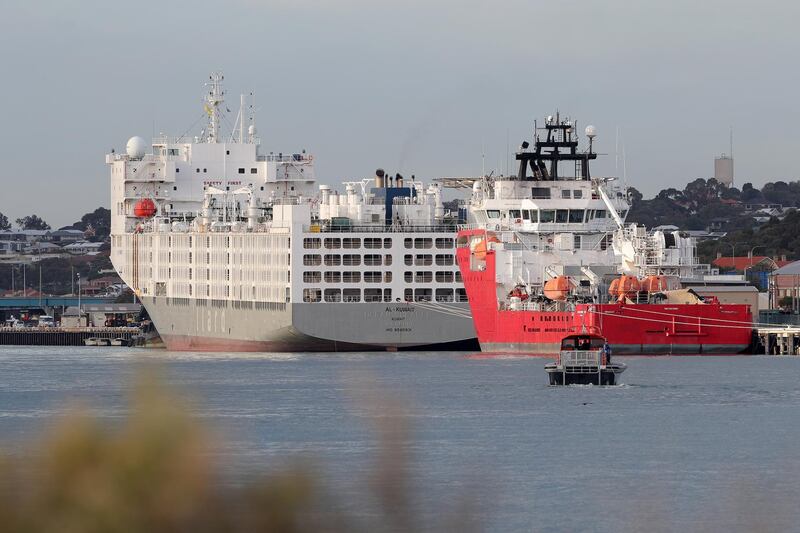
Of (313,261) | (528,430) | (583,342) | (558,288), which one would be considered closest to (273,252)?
(313,261)

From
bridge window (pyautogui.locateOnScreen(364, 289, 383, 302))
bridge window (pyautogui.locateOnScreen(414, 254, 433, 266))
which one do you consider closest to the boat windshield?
bridge window (pyautogui.locateOnScreen(364, 289, 383, 302))

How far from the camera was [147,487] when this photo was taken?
6898mm

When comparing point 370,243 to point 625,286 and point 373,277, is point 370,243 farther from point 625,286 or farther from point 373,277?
point 625,286

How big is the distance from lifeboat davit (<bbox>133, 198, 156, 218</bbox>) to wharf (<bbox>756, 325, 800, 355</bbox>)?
→ 37.3m

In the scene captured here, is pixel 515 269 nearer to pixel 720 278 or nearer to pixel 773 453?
pixel 720 278

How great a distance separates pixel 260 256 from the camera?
89.9 m

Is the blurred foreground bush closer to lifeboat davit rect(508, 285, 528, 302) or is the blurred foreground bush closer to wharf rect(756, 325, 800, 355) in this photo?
lifeboat davit rect(508, 285, 528, 302)

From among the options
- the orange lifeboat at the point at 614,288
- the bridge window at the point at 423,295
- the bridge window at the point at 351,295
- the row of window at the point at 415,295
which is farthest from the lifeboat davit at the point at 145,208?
the orange lifeboat at the point at 614,288

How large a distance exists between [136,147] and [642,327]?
4234 centimetres

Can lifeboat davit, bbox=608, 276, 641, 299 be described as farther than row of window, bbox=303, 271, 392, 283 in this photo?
No

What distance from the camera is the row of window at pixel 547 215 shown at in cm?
7831

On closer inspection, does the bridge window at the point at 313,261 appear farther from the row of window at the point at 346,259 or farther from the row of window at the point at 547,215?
the row of window at the point at 547,215

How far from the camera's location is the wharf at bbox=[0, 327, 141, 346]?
424 ft

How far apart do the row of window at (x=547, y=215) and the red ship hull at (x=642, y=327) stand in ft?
17.2
